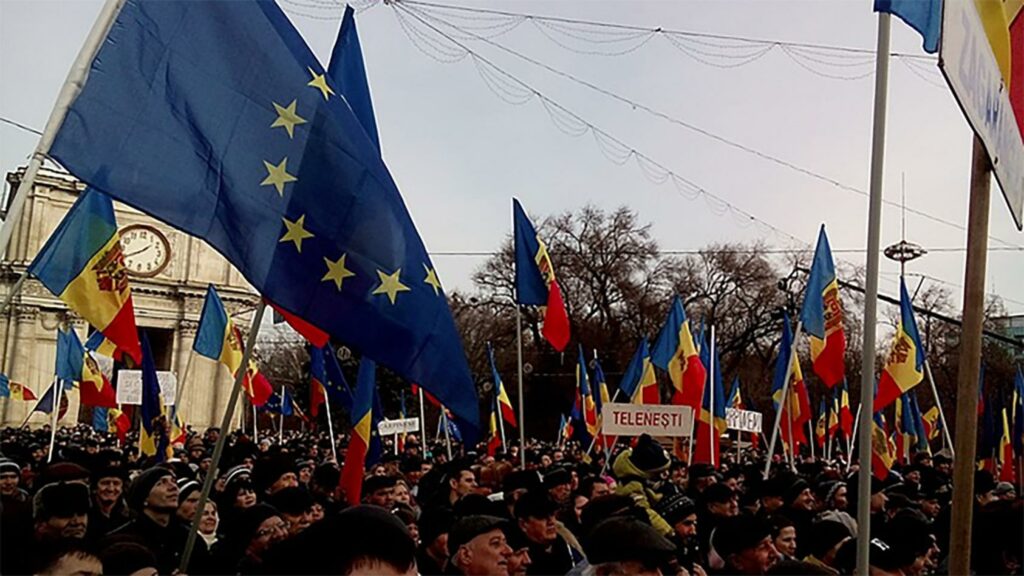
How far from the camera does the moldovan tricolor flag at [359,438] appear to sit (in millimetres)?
7598

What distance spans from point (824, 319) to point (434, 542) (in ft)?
25.4

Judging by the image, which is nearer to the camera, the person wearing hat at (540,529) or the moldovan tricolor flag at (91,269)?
the person wearing hat at (540,529)

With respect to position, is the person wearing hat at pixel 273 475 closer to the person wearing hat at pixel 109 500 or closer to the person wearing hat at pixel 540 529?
the person wearing hat at pixel 109 500

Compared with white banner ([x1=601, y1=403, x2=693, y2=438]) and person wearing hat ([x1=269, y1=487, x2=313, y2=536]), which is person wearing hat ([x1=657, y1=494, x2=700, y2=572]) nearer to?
person wearing hat ([x1=269, y1=487, x2=313, y2=536])

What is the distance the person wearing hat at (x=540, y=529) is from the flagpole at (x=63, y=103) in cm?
345

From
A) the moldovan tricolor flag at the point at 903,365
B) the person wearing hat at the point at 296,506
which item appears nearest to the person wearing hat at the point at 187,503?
the person wearing hat at the point at 296,506

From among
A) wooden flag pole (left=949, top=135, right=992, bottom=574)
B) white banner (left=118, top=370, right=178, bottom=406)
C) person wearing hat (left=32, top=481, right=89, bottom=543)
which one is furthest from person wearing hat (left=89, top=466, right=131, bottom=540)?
white banner (left=118, top=370, right=178, bottom=406)

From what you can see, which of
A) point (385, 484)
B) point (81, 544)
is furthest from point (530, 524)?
point (81, 544)

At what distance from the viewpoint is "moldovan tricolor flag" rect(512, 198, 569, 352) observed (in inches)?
462

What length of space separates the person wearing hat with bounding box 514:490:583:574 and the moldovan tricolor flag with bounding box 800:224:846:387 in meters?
6.92

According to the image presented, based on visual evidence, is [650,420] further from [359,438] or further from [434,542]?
[434,542]

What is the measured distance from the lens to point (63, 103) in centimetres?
360

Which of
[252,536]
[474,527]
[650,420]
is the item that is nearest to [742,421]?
[650,420]

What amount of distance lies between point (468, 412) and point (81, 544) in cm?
225
